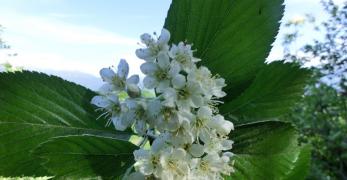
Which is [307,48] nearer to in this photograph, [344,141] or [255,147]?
[344,141]

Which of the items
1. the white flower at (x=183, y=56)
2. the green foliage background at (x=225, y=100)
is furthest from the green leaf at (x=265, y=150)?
Result: the white flower at (x=183, y=56)

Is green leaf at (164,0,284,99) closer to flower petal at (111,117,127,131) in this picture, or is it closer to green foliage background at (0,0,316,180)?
green foliage background at (0,0,316,180)

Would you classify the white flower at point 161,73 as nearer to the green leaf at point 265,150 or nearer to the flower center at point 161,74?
the flower center at point 161,74

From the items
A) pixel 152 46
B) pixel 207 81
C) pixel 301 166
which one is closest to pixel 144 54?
pixel 152 46

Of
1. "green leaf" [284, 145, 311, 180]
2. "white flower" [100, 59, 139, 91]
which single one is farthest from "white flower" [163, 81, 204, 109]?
"green leaf" [284, 145, 311, 180]

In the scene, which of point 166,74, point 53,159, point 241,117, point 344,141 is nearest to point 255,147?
point 241,117
